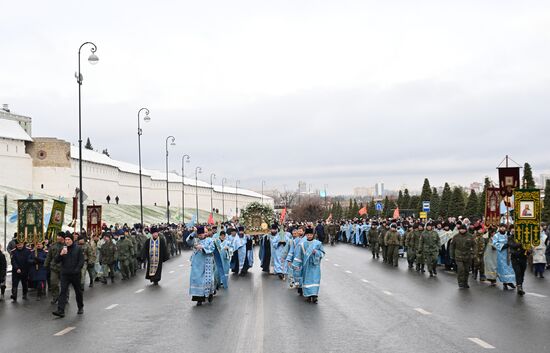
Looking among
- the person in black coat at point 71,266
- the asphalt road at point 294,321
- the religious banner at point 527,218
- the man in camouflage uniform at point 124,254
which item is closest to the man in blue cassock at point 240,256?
the man in camouflage uniform at point 124,254

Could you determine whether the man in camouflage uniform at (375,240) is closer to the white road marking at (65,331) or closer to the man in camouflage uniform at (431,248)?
the man in camouflage uniform at (431,248)

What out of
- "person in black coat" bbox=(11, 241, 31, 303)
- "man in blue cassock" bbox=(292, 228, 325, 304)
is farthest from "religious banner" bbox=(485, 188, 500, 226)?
"person in black coat" bbox=(11, 241, 31, 303)

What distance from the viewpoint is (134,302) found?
17562mm

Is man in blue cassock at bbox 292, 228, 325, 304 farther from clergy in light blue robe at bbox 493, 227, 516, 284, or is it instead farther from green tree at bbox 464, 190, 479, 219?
green tree at bbox 464, 190, 479, 219

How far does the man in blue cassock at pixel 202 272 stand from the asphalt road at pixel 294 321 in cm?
39

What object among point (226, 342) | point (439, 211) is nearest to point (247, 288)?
point (226, 342)

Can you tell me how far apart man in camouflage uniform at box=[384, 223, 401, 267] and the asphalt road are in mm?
9412

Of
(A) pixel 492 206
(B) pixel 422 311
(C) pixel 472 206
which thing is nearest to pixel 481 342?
(B) pixel 422 311

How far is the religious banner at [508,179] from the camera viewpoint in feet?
82.1

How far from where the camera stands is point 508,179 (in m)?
25.2

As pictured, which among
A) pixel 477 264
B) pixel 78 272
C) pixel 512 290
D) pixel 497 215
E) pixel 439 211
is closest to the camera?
pixel 78 272

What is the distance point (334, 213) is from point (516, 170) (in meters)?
121

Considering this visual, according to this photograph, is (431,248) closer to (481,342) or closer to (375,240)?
(375,240)

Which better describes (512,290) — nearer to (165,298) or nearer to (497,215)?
(165,298)
